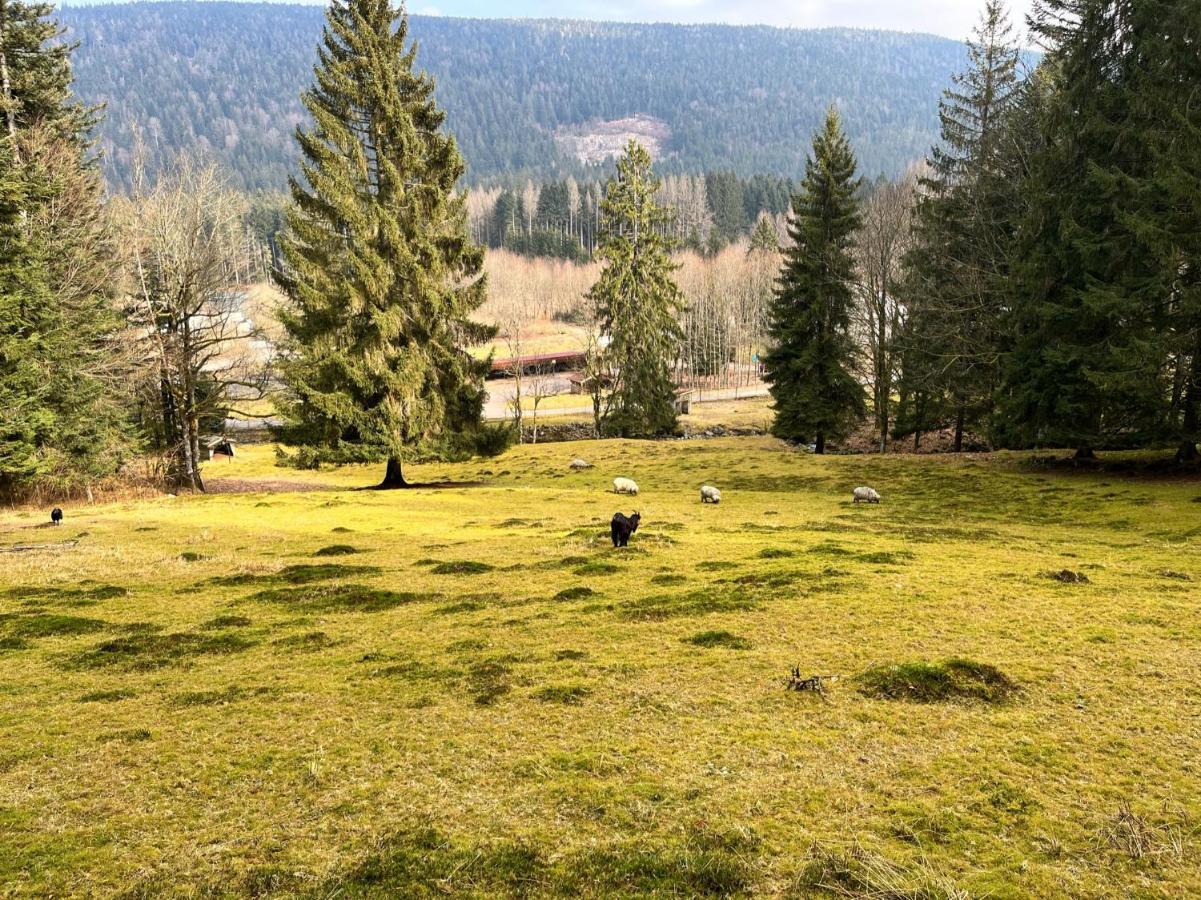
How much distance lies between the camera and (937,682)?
6555 mm

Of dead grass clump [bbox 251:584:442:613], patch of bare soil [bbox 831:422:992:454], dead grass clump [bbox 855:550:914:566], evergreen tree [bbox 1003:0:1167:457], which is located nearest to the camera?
dead grass clump [bbox 251:584:442:613]

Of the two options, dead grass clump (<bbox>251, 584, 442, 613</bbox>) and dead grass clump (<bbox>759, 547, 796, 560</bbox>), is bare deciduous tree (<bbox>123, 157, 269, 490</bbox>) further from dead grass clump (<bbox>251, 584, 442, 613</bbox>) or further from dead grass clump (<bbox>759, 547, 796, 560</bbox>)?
dead grass clump (<bbox>759, 547, 796, 560</bbox>)

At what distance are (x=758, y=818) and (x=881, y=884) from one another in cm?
94

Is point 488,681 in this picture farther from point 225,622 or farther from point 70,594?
point 70,594

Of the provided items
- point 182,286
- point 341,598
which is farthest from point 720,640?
point 182,286

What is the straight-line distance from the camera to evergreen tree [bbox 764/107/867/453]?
39.2 meters

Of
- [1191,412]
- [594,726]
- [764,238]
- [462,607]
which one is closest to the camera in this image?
[594,726]

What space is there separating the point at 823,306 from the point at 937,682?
3591cm

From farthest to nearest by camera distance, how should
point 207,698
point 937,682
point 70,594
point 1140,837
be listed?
point 70,594 < point 207,698 < point 937,682 < point 1140,837

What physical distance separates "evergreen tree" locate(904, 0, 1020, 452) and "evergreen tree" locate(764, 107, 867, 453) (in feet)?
12.6

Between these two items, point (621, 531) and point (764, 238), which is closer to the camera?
point (621, 531)

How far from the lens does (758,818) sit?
173 inches

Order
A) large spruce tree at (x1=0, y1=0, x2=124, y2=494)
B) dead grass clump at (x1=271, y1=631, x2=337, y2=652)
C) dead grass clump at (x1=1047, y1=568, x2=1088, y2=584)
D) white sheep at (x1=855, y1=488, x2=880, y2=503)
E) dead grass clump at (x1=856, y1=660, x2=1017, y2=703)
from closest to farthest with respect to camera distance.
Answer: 1. dead grass clump at (x1=856, y1=660, x2=1017, y2=703)
2. dead grass clump at (x1=271, y1=631, x2=337, y2=652)
3. dead grass clump at (x1=1047, y1=568, x2=1088, y2=584)
4. white sheep at (x1=855, y1=488, x2=880, y2=503)
5. large spruce tree at (x1=0, y1=0, x2=124, y2=494)

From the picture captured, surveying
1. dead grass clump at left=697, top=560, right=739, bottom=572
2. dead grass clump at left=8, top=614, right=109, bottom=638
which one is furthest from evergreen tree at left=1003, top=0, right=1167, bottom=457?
dead grass clump at left=8, top=614, right=109, bottom=638
